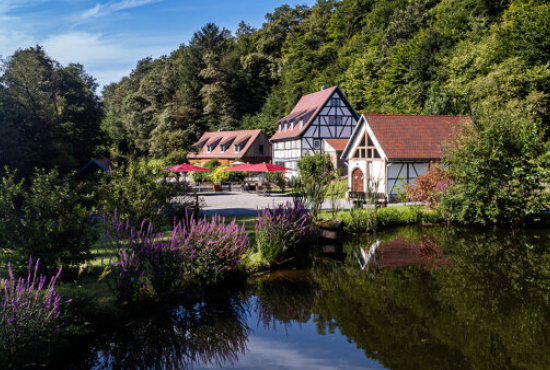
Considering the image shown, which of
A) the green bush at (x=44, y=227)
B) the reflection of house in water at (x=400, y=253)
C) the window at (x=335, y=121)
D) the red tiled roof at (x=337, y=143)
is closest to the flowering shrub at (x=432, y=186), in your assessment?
the reflection of house in water at (x=400, y=253)

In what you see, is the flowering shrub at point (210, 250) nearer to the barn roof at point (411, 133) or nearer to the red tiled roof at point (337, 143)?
the barn roof at point (411, 133)

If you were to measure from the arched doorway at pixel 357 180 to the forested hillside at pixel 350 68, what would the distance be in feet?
28.8

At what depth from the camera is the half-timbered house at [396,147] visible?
82.7 feet

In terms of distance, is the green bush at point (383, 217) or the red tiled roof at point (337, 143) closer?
the green bush at point (383, 217)

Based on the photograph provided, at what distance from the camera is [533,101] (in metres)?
27.6

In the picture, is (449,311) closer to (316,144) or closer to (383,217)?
(383,217)

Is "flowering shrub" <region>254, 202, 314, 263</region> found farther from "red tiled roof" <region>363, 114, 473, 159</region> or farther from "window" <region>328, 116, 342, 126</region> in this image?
"window" <region>328, 116, 342, 126</region>

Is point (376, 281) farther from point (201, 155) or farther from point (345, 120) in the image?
point (201, 155)

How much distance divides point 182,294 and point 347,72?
46609 mm

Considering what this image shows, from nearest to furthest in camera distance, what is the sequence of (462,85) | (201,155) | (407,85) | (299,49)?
(462,85) < (407,85) < (201,155) < (299,49)

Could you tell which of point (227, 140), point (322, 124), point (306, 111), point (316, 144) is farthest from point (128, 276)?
point (227, 140)

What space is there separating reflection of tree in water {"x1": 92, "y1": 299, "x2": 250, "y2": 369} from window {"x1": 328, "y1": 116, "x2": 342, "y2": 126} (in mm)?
34522

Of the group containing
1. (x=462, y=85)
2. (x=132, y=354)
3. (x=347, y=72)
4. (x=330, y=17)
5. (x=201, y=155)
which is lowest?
(x=132, y=354)

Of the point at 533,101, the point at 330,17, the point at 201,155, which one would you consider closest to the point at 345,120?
the point at 533,101
